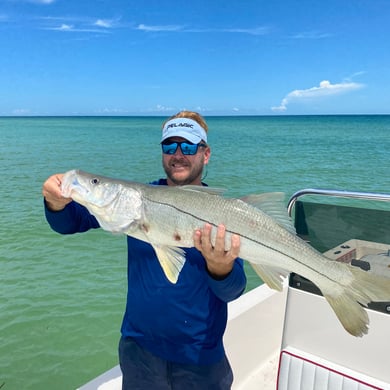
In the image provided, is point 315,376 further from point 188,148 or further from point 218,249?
point 188,148

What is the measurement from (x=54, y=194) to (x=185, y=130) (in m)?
0.96

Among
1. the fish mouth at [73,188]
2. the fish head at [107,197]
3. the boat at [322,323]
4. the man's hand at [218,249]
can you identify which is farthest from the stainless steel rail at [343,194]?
the fish mouth at [73,188]

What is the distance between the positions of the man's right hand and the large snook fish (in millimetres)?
61

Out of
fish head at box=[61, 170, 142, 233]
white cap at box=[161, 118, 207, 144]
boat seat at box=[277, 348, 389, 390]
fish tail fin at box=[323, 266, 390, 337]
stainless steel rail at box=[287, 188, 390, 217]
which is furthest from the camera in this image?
stainless steel rail at box=[287, 188, 390, 217]

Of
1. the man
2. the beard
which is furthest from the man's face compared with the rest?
the man

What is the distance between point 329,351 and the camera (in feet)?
11.2

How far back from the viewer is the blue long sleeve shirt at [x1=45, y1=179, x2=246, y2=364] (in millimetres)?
2508

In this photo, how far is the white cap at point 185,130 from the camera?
9.25 ft

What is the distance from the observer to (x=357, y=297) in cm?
226

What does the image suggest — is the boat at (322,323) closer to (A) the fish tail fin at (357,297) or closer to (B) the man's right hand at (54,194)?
(A) the fish tail fin at (357,297)

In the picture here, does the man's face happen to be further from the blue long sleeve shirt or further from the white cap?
the blue long sleeve shirt

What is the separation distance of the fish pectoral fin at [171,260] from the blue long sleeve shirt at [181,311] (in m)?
0.19

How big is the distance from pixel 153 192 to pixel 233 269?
66 centimetres

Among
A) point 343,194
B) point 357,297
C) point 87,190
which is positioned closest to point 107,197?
point 87,190
